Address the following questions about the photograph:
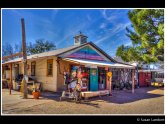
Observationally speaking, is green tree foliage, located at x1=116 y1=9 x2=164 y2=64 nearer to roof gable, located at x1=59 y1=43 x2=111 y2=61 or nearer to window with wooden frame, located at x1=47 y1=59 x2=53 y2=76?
roof gable, located at x1=59 y1=43 x2=111 y2=61

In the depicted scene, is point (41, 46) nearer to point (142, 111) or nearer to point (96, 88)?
point (96, 88)

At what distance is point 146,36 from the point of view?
57.6 ft

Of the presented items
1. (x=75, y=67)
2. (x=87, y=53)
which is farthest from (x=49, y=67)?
(x=87, y=53)

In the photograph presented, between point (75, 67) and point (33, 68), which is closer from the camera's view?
point (75, 67)

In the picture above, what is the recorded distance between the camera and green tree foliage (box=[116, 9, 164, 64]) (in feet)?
54.9

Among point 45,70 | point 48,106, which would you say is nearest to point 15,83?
point 45,70

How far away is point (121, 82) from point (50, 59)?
24.9 ft

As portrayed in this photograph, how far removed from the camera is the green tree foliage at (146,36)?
1673 cm

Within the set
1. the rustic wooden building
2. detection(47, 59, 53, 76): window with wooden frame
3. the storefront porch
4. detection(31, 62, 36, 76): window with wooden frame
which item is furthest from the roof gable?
detection(31, 62, 36, 76): window with wooden frame

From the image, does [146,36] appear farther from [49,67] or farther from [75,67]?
[49,67]

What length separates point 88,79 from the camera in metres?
14.1

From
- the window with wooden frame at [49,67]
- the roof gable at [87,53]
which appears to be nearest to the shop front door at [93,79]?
the roof gable at [87,53]

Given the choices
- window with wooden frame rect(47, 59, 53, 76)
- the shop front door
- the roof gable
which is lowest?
the shop front door
